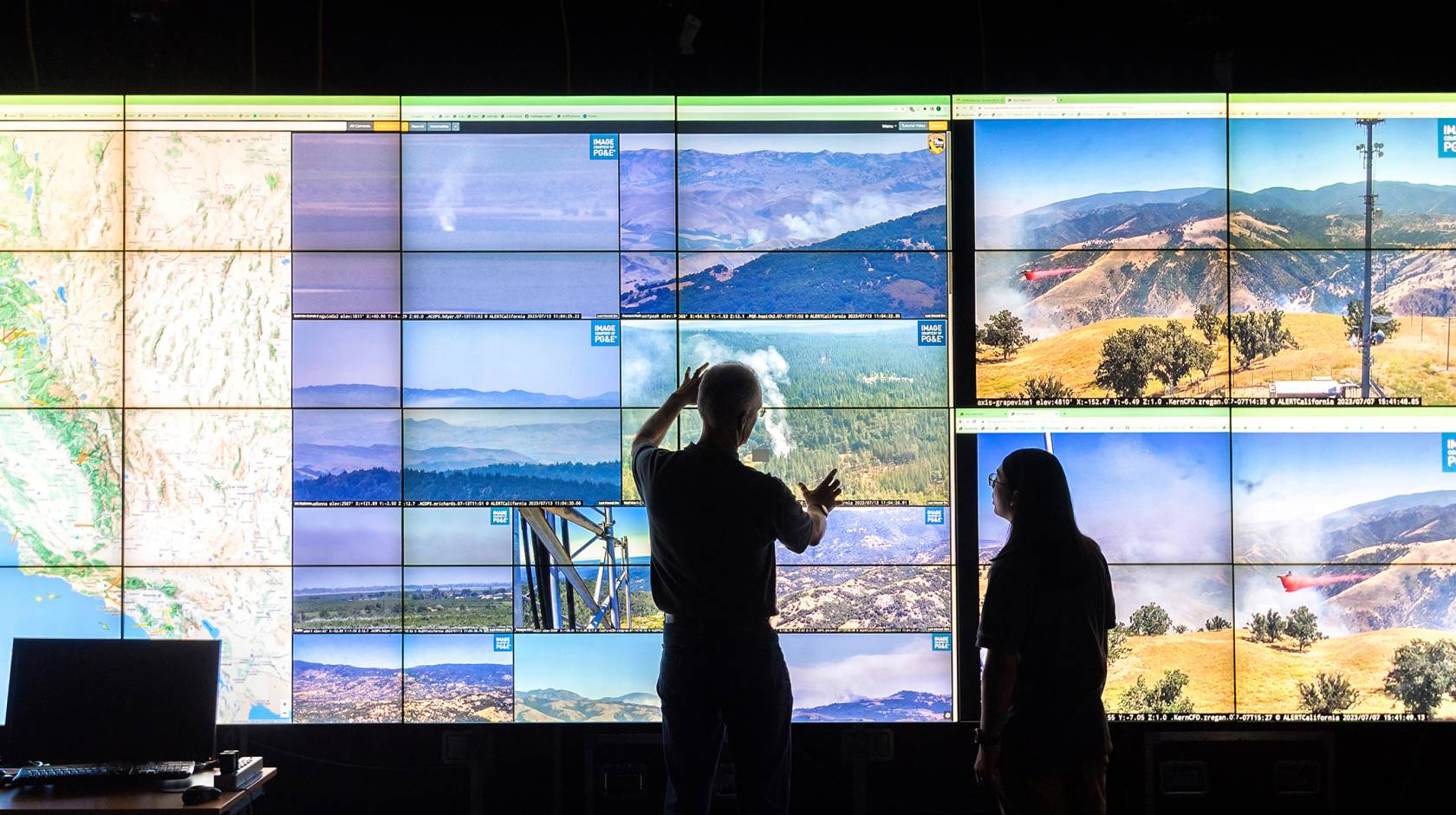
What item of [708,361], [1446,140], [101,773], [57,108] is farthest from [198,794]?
[1446,140]

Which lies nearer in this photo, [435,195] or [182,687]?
[182,687]

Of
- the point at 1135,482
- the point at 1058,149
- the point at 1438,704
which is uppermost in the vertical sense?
the point at 1058,149

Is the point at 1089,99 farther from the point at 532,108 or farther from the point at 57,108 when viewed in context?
the point at 57,108

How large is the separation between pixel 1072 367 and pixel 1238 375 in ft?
2.27

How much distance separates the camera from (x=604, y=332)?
3.62 meters

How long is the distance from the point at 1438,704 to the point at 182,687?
478 cm

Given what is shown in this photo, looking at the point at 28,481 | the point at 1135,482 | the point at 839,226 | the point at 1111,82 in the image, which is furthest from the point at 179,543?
the point at 1111,82

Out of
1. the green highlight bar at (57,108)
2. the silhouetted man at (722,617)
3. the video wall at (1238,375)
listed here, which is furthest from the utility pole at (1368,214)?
the green highlight bar at (57,108)

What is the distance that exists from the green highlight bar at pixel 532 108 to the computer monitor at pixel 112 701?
87.5 inches

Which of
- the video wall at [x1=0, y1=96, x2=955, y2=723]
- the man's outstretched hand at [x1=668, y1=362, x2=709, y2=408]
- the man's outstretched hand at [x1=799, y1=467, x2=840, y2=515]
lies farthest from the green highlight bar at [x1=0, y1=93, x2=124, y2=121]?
the man's outstretched hand at [x1=799, y1=467, x2=840, y2=515]

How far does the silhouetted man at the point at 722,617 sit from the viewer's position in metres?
2.61

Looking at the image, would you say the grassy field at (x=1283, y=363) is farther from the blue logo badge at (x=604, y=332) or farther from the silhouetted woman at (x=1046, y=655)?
the blue logo badge at (x=604, y=332)

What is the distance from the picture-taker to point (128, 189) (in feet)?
11.9

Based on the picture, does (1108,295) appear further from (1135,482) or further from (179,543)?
(179,543)
